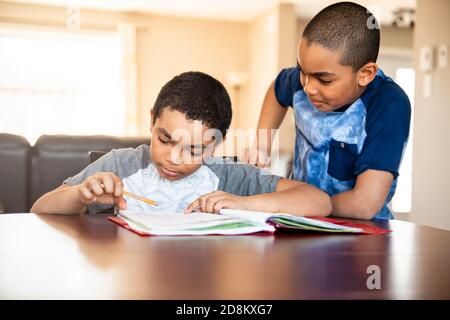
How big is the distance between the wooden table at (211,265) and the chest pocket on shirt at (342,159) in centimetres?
45

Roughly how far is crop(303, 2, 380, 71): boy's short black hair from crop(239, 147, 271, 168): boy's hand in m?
0.35

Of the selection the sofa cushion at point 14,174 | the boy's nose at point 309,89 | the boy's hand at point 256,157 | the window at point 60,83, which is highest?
the window at point 60,83

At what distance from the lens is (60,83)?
6883 mm

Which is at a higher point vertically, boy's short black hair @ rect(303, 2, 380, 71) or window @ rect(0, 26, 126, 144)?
window @ rect(0, 26, 126, 144)

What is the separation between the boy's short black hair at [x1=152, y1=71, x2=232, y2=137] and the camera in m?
1.22

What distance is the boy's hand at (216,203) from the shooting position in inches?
41.4

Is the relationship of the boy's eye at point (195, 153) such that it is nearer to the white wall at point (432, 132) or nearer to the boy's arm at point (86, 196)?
the boy's arm at point (86, 196)

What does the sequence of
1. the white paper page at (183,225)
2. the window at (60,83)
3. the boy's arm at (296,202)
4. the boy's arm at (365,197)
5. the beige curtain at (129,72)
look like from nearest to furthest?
the white paper page at (183,225) → the boy's arm at (296,202) → the boy's arm at (365,197) → the window at (60,83) → the beige curtain at (129,72)

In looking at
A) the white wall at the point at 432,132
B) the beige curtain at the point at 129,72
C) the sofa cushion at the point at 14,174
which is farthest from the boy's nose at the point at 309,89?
the beige curtain at the point at 129,72

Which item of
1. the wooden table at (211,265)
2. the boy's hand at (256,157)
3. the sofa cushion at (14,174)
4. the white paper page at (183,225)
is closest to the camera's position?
the wooden table at (211,265)

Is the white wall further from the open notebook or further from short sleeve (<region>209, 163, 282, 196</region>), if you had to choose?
the open notebook

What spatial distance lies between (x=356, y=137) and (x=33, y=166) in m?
1.45

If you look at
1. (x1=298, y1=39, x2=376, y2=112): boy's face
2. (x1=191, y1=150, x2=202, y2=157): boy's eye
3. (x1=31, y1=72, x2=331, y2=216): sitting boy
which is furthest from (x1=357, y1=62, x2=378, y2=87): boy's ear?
(x1=191, y1=150, x2=202, y2=157): boy's eye

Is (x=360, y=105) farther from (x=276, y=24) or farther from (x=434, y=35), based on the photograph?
(x=276, y=24)
